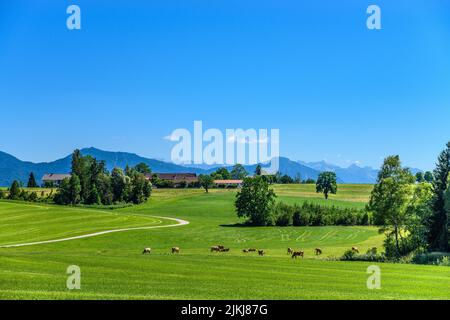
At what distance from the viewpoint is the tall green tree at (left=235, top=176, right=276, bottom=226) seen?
105 meters

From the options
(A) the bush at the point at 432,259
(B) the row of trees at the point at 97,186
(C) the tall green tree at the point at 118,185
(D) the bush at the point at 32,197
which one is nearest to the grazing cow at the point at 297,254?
(A) the bush at the point at 432,259

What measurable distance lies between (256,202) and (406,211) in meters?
53.0

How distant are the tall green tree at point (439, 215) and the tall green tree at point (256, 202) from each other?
4714cm

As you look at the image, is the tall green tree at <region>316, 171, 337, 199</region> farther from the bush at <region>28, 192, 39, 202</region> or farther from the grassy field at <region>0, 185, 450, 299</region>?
the bush at <region>28, 192, 39, 202</region>

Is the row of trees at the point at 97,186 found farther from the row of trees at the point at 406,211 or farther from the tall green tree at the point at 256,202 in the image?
the row of trees at the point at 406,211

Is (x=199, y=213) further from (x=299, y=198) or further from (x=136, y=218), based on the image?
(x=299, y=198)

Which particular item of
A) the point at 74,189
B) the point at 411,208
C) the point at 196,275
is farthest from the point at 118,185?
the point at 196,275

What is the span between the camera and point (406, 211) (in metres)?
55.4

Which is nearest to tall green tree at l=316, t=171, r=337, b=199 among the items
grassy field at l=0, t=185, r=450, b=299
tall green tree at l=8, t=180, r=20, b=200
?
grassy field at l=0, t=185, r=450, b=299

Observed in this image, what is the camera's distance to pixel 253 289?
70.1 feet

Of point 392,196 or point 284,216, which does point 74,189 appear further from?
point 392,196

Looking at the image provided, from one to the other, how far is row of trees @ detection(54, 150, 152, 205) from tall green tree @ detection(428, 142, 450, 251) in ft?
325

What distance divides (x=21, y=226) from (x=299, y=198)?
89400mm

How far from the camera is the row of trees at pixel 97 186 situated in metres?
139
